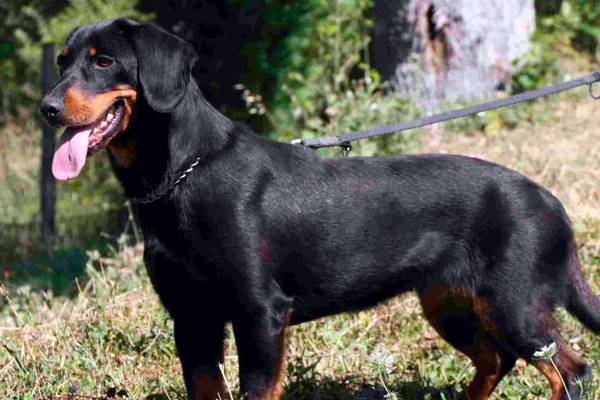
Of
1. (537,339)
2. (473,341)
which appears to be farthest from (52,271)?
(537,339)

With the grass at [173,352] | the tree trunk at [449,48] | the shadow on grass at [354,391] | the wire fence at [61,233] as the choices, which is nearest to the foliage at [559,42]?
the tree trunk at [449,48]

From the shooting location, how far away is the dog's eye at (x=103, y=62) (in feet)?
13.0

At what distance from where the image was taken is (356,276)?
4.33 meters

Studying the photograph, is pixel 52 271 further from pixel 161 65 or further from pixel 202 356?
pixel 161 65

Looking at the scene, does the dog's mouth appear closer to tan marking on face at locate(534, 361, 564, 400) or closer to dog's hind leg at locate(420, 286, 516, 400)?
dog's hind leg at locate(420, 286, 516, 400)

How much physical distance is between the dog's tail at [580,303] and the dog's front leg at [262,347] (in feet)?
4.41

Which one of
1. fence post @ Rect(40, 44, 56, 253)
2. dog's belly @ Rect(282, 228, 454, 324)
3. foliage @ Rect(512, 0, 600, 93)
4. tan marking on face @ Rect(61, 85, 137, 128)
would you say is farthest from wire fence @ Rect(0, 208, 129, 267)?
tan marking on face @ Rect(61, 85, 137, 128)

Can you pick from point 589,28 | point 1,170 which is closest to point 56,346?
point 589,28

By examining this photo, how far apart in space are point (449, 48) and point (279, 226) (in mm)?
5473

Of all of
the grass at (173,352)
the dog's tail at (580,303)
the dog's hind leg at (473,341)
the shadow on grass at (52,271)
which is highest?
the dog's tail at (580,303)

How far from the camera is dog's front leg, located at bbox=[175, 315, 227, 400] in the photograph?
13.7ft

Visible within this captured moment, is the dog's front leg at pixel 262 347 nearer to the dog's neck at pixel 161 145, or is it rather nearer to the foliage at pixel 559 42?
the dog's neck at pixel 161 145

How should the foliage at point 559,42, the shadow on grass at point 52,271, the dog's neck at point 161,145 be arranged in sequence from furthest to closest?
1. the foliage at point 559,42
2. the shadow on grass at point 52,271
3. the dog's neck at point 161,145

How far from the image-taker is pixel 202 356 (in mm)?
4227
